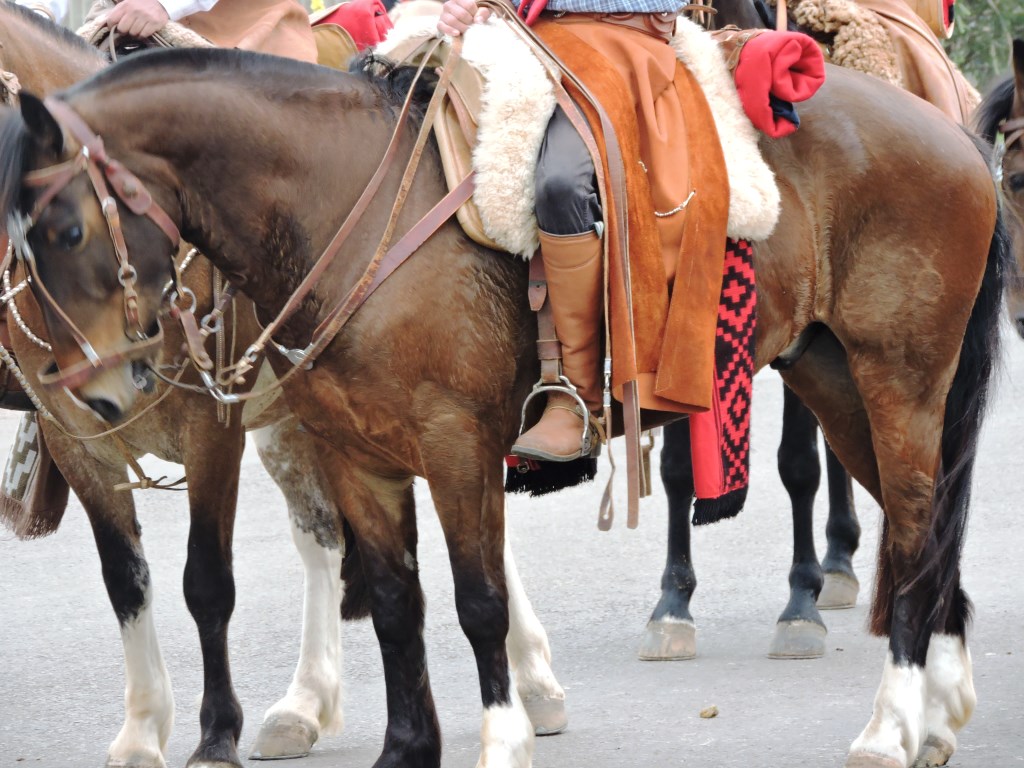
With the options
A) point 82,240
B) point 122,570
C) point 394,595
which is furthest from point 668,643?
point 82,240

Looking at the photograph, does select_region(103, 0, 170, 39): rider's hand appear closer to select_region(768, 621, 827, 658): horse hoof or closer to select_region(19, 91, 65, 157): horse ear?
select_region(19, 91, 65, 157): horse ear

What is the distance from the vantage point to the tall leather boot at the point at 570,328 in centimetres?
386

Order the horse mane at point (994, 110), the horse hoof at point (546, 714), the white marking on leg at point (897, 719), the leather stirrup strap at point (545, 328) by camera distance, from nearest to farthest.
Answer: the leather stirrup strap at point (545, 328), the white marking on leg at point (897, 719), the horse hoof at point (546, 714), the horse mane at point (994, 110)

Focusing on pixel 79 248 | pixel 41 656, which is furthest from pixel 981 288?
pixel 41 656

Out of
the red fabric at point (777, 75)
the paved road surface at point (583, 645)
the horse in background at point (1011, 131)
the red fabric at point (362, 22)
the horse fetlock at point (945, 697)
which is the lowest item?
the paved road surface at point (583, 645)

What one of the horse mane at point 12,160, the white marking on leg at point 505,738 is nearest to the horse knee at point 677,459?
the white marking on leg at point 505,738

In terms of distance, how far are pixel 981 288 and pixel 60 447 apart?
281 cm

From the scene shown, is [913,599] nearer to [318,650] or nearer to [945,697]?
[945,697]

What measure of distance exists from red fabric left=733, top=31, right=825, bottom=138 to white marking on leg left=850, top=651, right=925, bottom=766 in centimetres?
155

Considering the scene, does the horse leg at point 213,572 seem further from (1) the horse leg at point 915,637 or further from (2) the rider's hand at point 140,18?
(1) the horse leg at point 915,637

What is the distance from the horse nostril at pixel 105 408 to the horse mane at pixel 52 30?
1.36 metres

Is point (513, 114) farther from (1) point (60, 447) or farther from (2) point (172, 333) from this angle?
(1) point (60, 447)

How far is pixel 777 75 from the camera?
421 cm

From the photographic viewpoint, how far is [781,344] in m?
4.55
